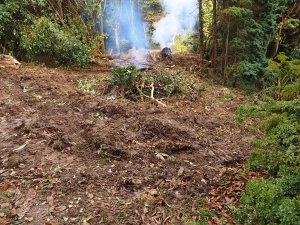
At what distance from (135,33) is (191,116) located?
15421 mm

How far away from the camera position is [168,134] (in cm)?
581

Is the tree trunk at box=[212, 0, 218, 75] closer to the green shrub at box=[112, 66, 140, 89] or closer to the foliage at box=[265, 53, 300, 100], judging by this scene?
the foliage at box=[265, 53, 300, 100]

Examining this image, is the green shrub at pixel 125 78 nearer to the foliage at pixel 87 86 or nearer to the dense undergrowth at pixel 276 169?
the foliage at pixel 87 86

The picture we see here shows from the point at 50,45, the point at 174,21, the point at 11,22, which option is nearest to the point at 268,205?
the point at 50,45

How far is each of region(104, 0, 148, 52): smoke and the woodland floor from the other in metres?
11.0

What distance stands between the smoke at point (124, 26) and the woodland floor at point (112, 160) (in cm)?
1100

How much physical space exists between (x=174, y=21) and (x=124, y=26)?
5.51 meters

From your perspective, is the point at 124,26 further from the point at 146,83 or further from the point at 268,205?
the point at 268,205

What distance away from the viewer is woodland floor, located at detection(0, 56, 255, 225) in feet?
12.0

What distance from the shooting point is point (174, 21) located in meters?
24.1

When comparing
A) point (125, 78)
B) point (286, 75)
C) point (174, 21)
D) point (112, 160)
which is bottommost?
point (112, 160)

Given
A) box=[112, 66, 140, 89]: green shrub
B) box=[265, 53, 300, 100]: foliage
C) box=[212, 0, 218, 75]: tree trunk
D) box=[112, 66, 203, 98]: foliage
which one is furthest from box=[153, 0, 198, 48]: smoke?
box=[265, 53, 300, 100]: foliage

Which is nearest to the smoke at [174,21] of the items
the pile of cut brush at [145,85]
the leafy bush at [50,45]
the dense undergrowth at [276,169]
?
the leafy bush at [50,45]

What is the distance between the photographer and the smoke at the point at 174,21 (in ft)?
77.1
